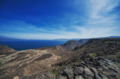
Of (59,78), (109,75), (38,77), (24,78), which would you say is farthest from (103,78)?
(24,78)

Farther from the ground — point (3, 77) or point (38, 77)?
point (38, 77)

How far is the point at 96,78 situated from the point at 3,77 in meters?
15.5

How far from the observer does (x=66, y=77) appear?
349 centimetres

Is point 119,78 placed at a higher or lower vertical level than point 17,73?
higher

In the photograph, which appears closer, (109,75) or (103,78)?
(103,78)

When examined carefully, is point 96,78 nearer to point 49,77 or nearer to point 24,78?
point 49,77

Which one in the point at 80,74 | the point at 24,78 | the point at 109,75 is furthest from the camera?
the point at 80,74

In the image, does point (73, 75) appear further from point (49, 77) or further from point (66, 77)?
point (49, 77)

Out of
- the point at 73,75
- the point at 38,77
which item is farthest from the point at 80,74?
the point at 38,77

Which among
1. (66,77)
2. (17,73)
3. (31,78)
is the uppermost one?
(31,78)

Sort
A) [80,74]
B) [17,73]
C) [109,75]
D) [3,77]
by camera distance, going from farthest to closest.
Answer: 1. [17,73]
2. [3,77]
3. [80,74]
4. [109,75]

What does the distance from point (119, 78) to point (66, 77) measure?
339 cm

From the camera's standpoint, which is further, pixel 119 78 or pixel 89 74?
pixel 89 74

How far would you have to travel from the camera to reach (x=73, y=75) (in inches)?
139
